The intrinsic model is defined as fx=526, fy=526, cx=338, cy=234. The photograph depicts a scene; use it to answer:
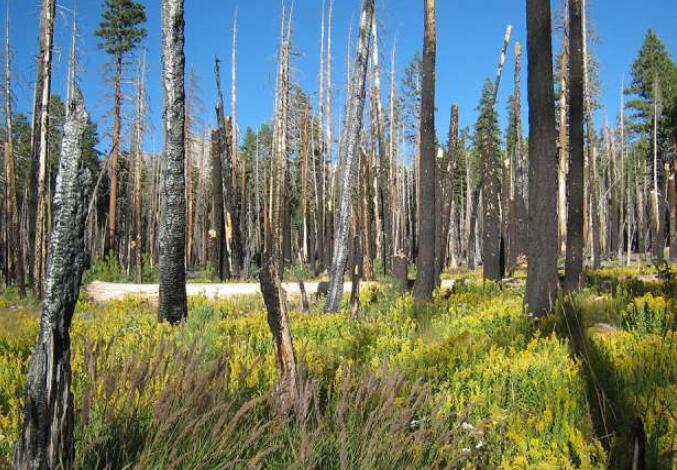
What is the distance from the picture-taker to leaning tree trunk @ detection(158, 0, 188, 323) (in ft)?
28.0

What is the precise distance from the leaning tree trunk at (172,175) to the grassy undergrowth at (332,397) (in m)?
0.50

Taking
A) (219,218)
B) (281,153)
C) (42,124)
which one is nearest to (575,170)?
(281,153)

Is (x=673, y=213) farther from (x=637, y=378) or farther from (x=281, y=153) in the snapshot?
(x=637, y=378)

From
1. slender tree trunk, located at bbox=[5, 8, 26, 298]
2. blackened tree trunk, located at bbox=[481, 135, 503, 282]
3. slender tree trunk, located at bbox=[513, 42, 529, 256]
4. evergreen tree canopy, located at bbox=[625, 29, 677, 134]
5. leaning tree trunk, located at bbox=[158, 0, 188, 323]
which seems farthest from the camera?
evergreen tree canopy, located at bbox=[625, 29, 677, 134]

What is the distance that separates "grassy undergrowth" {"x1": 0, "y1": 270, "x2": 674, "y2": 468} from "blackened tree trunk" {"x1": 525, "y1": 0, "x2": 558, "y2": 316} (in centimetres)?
69

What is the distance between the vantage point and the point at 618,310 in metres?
7.62

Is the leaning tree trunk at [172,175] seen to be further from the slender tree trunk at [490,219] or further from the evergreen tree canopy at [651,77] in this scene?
the evergreen tree canopy at [651,77]

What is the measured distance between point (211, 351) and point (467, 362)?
2.76 meters

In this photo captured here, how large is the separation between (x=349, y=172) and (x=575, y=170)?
4.66 m

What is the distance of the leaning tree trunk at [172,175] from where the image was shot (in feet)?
28.0

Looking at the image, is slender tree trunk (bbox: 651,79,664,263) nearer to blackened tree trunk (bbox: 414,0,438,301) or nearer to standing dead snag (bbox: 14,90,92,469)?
blackened tree trunk (bbox: 414,0,438,301)

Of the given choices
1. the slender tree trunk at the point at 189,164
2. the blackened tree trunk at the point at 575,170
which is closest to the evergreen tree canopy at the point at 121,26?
the slender tree trunk at the point at 189,164

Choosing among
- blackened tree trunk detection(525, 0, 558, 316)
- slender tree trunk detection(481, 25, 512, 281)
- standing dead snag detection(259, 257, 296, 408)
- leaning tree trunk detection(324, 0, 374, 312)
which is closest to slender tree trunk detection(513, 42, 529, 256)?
slender tree trunk detection(481, 25, 512, 281)

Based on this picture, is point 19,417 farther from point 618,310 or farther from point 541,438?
point 618,310
